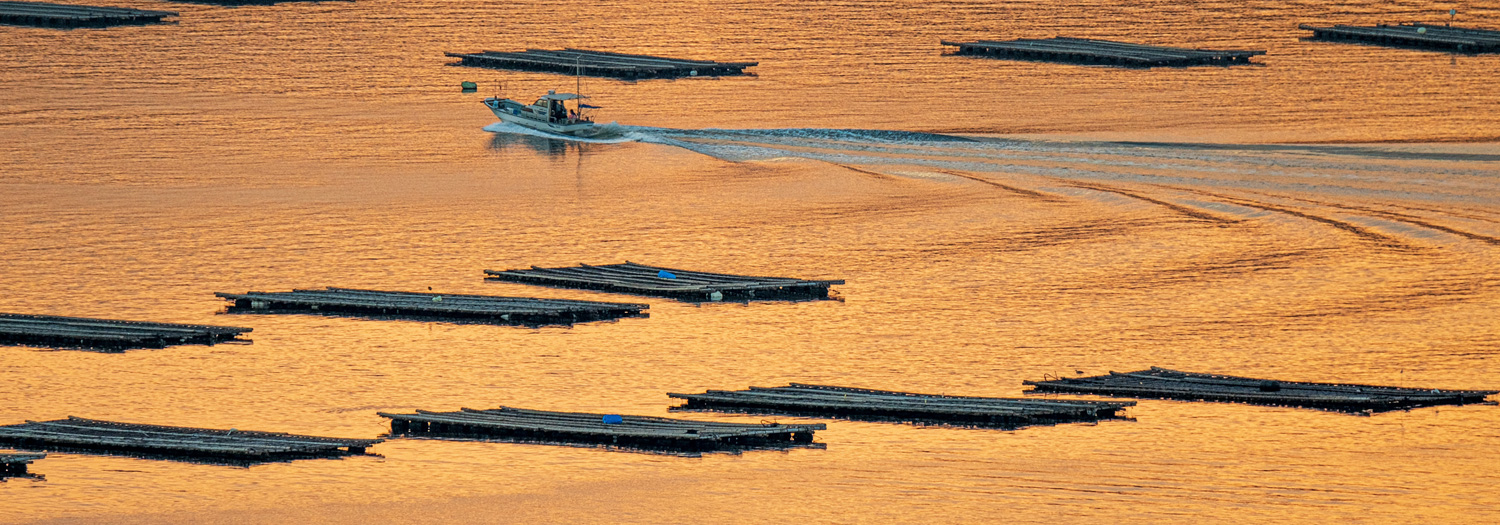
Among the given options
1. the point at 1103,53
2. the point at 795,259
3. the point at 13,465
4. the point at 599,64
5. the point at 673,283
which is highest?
the point at 1103,53

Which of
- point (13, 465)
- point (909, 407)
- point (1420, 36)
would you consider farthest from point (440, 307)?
point (1420, 36)

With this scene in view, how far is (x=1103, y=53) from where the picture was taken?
134m

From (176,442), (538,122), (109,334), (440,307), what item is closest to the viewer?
(176,442)

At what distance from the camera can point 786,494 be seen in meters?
Result: 51.0

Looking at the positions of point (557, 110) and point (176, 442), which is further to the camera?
point (557, 110)

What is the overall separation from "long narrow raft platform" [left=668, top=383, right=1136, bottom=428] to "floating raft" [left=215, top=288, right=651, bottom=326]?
33.1 ft

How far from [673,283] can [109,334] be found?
1759 centimetres

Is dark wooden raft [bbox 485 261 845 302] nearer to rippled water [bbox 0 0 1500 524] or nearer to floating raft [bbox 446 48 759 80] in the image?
rippled water [bbox 0 0 1500 524]

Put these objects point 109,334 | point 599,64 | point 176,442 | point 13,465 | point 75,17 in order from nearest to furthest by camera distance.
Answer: point 13,465, point 176,442, point 109,334, point 599,64, point 75,17

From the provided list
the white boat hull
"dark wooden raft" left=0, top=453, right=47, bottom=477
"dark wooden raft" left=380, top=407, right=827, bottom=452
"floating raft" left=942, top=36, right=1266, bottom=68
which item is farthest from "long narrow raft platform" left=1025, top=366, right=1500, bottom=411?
"floating raft" left=942, top=36, right=1266, bottom=68

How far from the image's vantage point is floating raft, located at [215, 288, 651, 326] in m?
68.0

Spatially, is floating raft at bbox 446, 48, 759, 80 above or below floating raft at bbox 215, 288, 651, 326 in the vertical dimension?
above

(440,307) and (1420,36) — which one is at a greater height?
(1420,36)

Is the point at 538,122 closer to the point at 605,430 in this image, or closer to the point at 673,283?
the point at 673,283
